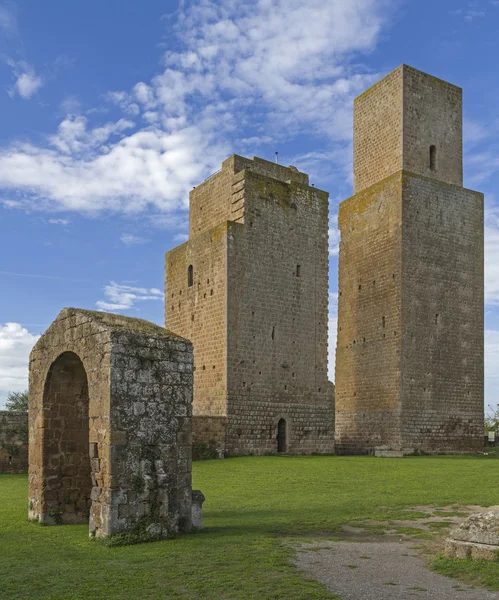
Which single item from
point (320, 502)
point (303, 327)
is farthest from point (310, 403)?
point (320, 502)

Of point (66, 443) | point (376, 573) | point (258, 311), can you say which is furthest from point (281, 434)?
point (376, 573)

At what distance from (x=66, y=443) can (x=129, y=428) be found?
2.30 m

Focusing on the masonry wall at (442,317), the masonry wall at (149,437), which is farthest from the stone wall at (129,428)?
the masonry wall at (442,317)

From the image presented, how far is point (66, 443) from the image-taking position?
10.6 m

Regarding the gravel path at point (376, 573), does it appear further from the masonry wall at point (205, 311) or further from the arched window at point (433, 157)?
the arched window at point (433, 157)

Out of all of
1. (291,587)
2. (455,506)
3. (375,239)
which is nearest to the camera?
(291,587)

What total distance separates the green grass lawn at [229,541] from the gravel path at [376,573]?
0.78 feet

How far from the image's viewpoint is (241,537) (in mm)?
8820

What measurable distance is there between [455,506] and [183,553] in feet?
18.0

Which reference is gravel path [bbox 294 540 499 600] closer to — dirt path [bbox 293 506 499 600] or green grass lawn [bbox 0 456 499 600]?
dirt path [bbox 293 506 499 600]

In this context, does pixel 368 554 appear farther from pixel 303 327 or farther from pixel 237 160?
pixel 237 160

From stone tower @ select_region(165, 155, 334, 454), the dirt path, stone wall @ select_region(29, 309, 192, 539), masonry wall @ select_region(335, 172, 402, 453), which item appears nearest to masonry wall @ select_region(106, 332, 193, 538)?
stone wall @ select_region(29, 309, 192, 539)

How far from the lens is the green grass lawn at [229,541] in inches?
255

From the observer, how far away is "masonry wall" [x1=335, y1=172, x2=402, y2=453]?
27.1 metres
